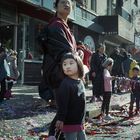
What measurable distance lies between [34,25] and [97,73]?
849 cm

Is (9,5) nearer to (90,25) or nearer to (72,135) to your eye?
(90,25)

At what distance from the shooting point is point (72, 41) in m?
6.71

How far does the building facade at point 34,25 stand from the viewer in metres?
19.4

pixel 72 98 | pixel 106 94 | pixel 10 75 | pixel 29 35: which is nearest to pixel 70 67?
pixel 72 98

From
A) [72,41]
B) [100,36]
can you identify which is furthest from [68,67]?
[100,36]

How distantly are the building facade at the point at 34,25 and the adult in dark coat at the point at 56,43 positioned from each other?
11.9 metres

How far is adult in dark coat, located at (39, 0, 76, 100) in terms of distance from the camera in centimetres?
648

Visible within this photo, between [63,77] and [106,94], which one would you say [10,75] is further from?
[63,77]

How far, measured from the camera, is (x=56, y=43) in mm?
6508

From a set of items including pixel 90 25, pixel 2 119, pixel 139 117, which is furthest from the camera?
pixel 90 25

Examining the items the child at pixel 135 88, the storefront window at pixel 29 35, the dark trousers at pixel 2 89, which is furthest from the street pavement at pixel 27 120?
the storefront window at pixel 29 35

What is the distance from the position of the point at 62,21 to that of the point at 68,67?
121 cm

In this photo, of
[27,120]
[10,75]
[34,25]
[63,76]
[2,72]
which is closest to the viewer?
[63,76]

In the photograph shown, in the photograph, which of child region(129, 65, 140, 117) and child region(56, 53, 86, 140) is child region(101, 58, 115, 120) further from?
child region(56, 53, 86, 140)
